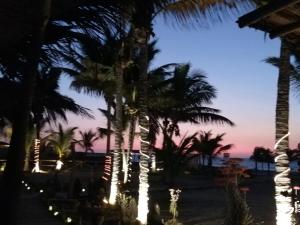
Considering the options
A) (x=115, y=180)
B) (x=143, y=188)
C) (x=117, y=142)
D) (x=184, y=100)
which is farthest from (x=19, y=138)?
(x=184, y=100)

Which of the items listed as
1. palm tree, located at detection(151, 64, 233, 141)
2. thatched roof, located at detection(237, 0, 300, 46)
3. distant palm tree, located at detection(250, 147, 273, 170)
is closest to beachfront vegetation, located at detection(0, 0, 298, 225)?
thatched roof, located at detection(237, 0, 300, 46)

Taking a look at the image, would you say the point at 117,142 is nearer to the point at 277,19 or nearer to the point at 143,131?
the point at 143,131

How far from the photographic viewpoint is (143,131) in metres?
12.2

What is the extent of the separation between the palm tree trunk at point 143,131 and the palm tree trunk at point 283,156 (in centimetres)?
399

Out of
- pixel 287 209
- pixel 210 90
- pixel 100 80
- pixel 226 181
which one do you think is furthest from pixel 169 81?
pixel 287 209

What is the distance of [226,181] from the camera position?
407 inches

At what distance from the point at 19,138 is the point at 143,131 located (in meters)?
7.91

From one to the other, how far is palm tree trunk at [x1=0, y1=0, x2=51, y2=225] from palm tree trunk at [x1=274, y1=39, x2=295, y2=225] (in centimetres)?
538

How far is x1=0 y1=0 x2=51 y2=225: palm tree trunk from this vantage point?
4000mm

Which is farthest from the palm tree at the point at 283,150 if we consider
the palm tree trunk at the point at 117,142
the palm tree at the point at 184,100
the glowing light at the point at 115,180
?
the palm tree at the point at 184,100

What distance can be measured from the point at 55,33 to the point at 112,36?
0.76m

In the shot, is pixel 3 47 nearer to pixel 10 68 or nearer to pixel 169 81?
pixel 10 68

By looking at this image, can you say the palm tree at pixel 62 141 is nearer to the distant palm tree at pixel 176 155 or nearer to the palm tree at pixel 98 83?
the palm tree at pixel 98 83

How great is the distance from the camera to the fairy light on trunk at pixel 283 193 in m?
8.24
